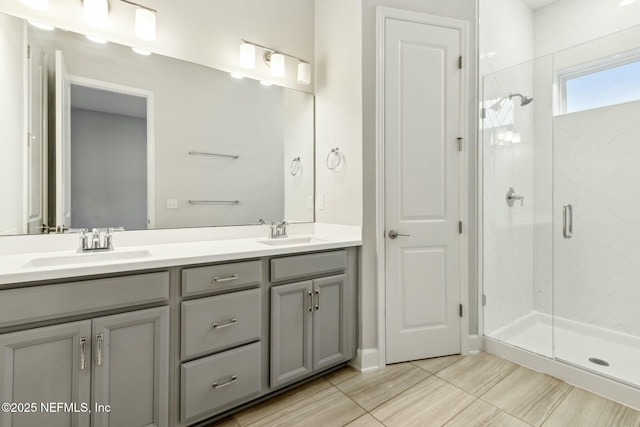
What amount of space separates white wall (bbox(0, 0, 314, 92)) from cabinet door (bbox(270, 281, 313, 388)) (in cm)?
158

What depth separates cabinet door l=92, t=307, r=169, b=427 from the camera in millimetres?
1190

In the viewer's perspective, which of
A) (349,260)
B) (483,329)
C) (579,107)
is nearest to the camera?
(349,260)

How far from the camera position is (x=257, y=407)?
1662 mm

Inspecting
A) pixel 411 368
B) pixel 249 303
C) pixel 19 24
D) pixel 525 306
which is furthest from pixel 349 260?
pixel 19 24

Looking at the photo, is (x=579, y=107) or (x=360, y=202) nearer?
(x=360, y=202)

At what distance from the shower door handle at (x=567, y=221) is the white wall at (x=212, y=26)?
231 cm

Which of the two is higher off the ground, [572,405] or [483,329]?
[483,329]

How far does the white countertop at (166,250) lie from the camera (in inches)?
44.1

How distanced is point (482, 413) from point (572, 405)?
52 centimetres

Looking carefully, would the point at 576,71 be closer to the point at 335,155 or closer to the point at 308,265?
the point at 335,155

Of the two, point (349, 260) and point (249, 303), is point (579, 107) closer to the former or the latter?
point (349, 260)

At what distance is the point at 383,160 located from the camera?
82.0 inches

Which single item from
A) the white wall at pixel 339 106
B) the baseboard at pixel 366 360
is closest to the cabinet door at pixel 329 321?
the baseboard at pixel 366 360

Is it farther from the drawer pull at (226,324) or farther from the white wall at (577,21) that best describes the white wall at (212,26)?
the white wall at (577,21)
